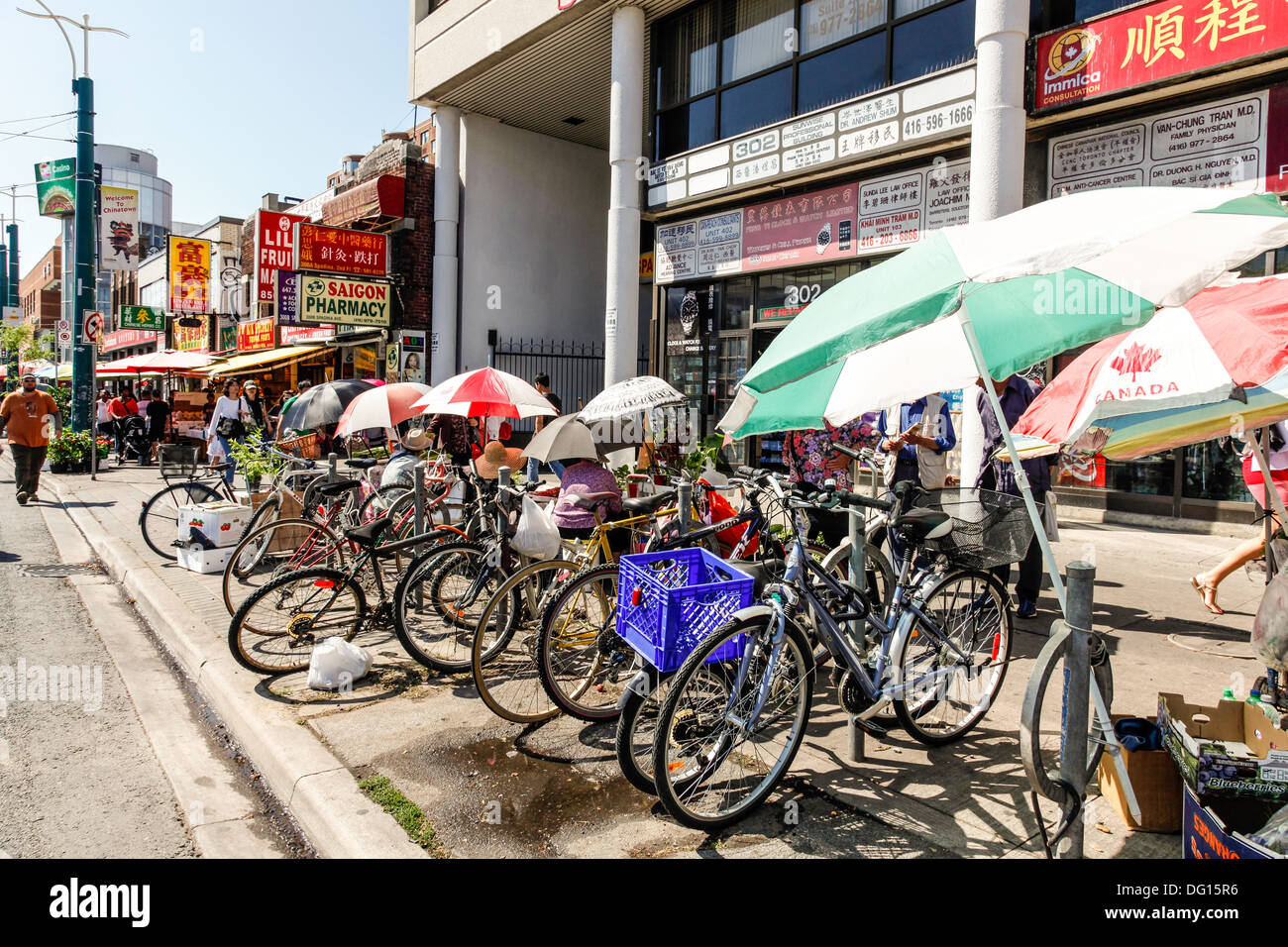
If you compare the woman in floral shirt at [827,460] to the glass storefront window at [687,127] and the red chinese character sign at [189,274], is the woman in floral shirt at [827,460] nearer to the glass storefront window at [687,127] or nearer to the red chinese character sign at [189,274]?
the glass storefront window at [687,127]

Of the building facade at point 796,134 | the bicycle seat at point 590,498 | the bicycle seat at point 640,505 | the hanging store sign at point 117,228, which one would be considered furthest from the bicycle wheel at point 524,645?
the hanging store sign at point 117,228

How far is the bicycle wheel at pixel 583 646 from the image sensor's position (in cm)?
420

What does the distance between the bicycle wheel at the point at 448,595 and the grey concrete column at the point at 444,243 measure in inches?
526

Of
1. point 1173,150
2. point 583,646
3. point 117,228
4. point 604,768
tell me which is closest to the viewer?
point 604,768

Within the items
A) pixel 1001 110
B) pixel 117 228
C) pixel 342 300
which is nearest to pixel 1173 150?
pixel 1001 110

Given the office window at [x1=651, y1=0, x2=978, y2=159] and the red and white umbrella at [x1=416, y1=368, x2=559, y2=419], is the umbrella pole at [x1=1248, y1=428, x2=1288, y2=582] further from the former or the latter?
the office window at [x1=651, y1=0, x2=978, y2=159]

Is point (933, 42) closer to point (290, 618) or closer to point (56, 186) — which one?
point (290, 618)

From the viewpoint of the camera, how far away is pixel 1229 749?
2.83 metres

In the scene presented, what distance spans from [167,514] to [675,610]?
950cm

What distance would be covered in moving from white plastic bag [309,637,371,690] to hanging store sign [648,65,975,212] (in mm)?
8523

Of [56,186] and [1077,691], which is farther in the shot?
[56,186]

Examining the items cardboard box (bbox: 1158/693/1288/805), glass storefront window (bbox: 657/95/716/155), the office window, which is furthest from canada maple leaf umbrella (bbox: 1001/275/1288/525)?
glass storefront window (bbox: 657/95/716/155)

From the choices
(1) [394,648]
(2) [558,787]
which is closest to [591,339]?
(1) [394,648]

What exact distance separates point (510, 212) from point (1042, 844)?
17970 millimetres
